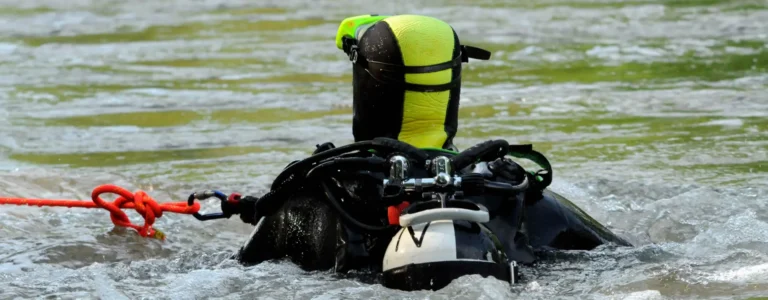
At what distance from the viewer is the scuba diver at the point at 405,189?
3953mm

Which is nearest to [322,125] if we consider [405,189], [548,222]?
[548,222]

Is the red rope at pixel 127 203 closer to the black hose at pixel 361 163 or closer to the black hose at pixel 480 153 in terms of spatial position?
the black hose at pixel 361 163

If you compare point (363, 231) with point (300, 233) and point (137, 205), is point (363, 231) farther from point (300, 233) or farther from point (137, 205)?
point (137, 205)

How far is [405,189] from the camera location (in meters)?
4.01

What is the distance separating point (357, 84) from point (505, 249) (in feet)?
2.57

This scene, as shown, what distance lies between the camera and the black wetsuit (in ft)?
14.1

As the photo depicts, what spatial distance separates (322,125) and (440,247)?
18.0 feet

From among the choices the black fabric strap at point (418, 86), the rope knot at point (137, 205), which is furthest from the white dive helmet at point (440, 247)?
the rope knot at point (137, 205)

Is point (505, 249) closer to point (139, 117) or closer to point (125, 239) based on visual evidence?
point (125, 239)

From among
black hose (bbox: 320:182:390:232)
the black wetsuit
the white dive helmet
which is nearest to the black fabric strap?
the black wetsuit

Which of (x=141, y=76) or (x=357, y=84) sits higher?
(x=357, y=84)

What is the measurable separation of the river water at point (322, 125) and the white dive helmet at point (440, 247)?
0.05 m

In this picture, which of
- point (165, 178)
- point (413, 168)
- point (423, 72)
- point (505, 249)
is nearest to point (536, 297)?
point (505, 249)

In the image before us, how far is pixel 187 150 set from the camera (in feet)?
28.2
